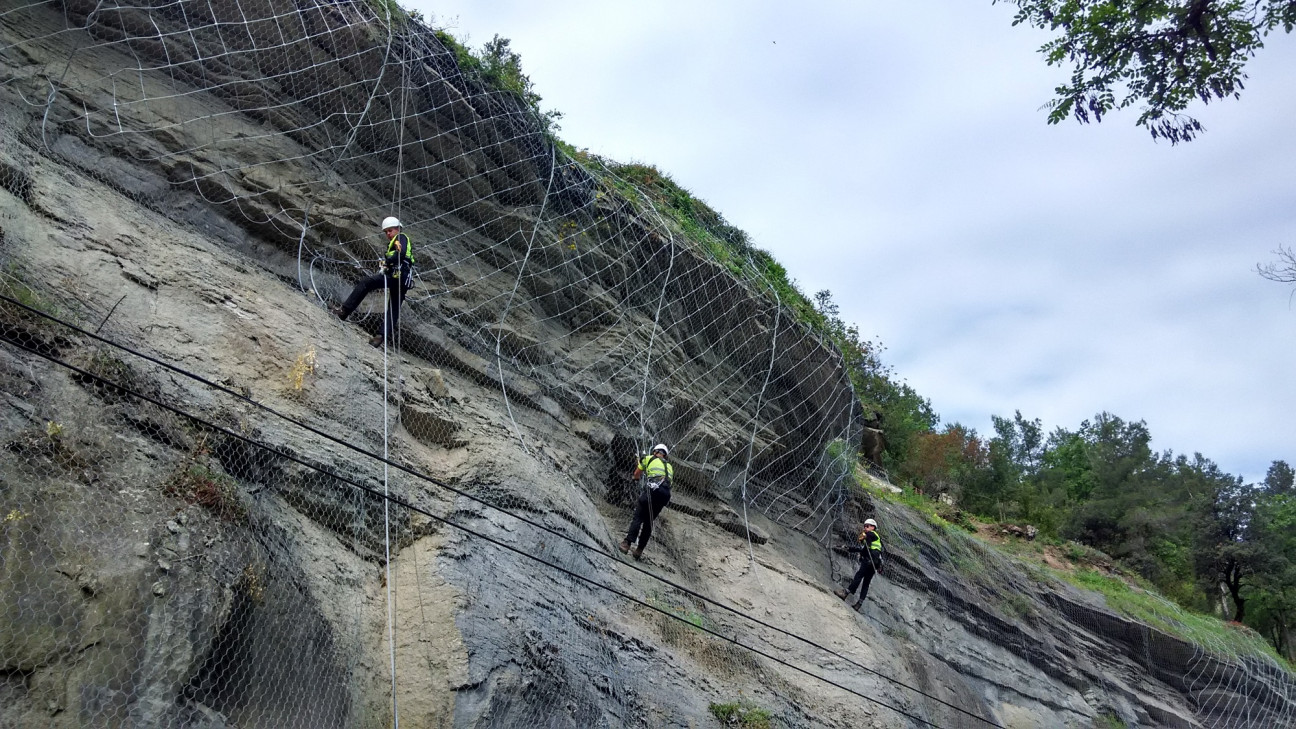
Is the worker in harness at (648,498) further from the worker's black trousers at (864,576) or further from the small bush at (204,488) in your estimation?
the small bush at (204,488)

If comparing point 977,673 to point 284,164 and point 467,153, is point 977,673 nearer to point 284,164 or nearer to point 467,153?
point 467,153

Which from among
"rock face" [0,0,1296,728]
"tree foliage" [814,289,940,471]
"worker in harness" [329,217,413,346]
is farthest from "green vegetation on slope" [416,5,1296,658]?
"worker in harness" [329,217,413,346]

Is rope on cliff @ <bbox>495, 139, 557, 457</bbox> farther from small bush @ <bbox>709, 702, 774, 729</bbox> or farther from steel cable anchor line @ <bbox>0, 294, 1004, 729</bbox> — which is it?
small bush @ <bbox>709, 702, 774, 729</bbox>

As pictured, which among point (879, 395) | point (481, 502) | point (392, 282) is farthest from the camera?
point (879, 395)

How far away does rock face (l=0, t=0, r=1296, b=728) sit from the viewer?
195 inches

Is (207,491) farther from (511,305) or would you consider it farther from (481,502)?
(511,305)

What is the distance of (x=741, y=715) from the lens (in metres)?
8.02

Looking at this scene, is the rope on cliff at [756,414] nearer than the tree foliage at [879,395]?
Yes

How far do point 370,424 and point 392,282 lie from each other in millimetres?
1445

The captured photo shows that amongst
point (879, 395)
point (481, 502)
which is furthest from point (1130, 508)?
point (481, 502)

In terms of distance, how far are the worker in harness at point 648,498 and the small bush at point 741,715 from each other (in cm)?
165

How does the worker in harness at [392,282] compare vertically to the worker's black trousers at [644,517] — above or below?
above

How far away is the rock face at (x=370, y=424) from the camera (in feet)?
16.3

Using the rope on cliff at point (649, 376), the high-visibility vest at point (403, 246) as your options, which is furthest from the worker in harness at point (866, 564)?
the high-visibility vest at point (403, 246)
